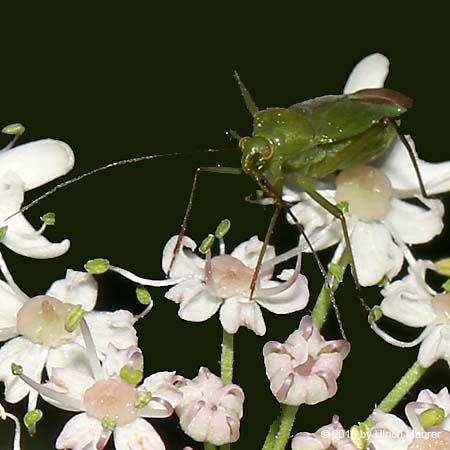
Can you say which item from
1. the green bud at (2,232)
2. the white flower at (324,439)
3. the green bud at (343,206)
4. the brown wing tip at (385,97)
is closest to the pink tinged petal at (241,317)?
the white flower at (324,439)

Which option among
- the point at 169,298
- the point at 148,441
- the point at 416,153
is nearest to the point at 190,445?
the point at 148,441

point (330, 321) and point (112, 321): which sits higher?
point (112, 321)

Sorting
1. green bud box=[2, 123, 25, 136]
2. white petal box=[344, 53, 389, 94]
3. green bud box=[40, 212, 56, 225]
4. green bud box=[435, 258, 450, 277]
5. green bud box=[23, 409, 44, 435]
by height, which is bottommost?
green bud box=[435, 258, 450, 277]

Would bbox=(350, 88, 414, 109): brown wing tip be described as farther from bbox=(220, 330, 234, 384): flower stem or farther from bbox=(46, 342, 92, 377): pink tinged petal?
bbox=(46, 342, 92, 377): pink tinged petal

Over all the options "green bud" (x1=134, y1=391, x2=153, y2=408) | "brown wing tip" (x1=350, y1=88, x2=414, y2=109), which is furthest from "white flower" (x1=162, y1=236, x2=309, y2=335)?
"brown wing tip" (x1=350, y1=88, x2=414, y2=109)

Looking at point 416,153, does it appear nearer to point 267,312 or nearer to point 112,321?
point 267,312
